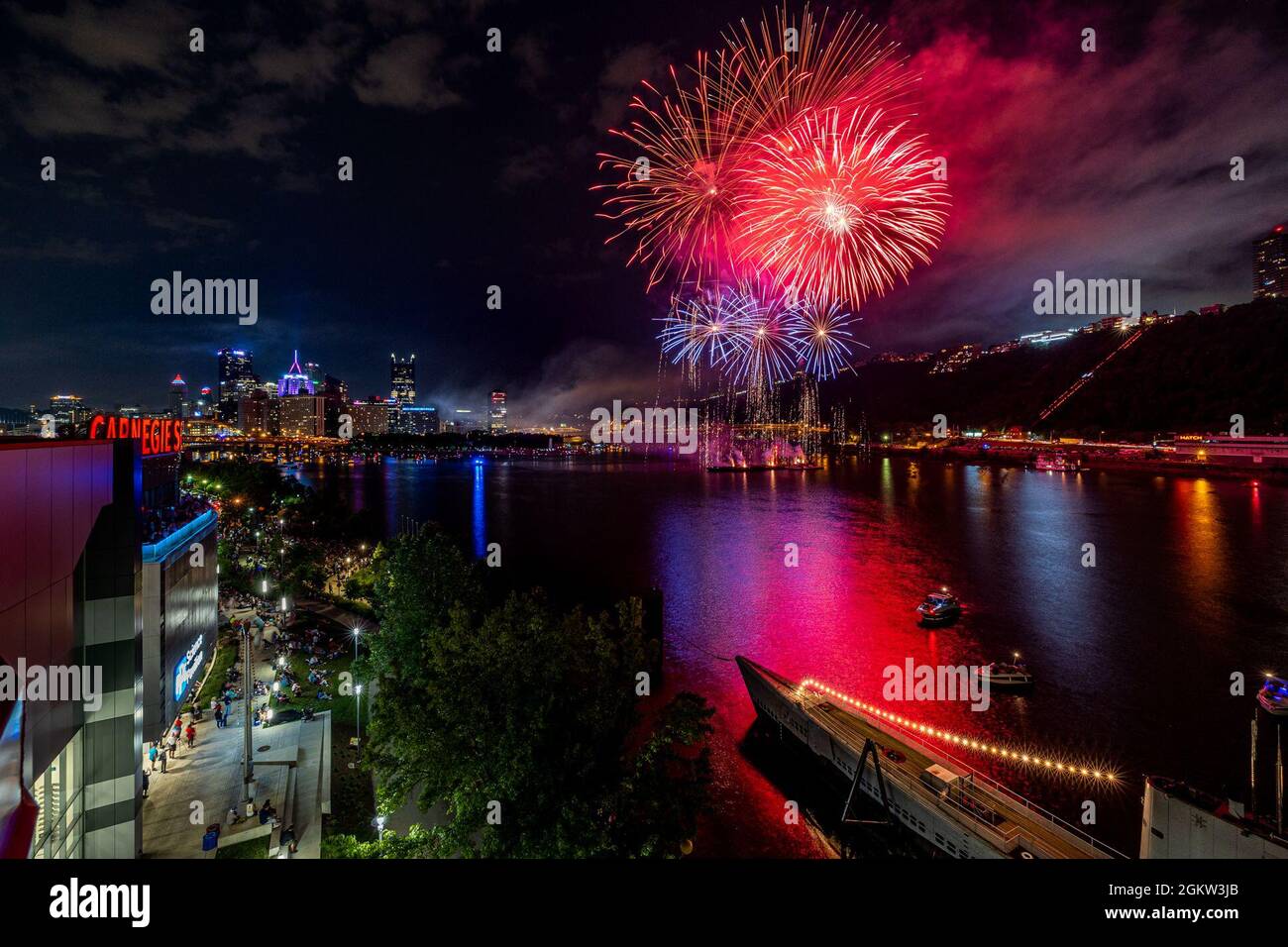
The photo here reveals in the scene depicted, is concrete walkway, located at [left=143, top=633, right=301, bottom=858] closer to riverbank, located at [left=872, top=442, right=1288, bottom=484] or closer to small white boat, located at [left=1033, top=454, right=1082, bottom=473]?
riverbank, located at [left=872, top=442, right=1288, bottom=484]

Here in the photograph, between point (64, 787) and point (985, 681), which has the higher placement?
point (64, 787)

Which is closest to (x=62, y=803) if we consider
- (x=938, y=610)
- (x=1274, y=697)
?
(x=938, y=610)

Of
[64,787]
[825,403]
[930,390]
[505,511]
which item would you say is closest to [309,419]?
[505,511]

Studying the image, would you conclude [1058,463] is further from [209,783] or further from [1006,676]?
[209,783]

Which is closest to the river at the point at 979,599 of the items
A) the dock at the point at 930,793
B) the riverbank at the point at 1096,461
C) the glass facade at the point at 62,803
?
the dock at the point at 930,793

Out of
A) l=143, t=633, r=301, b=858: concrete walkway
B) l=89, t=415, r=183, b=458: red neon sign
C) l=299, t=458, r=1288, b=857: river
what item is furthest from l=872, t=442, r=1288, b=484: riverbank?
l=89, t=415, r=183, b=458: red neon sign

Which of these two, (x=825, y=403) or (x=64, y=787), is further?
(x=825, y=403)
